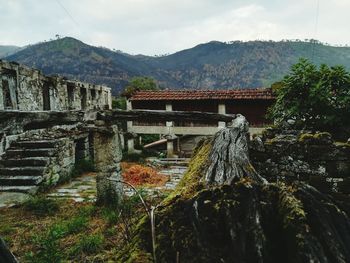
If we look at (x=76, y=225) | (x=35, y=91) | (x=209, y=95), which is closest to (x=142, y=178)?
(x=35, y=91)

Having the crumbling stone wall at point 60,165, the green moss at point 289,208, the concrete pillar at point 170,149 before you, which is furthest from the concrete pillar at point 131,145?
the green moss at point 289,208

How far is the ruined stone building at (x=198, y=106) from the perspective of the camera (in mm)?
20219

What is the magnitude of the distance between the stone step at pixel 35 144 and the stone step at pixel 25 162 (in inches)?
39.8

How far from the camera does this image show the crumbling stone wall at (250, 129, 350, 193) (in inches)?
228

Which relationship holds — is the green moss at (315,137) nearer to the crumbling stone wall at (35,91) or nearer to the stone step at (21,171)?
the crumbling stone wall at (35,91)

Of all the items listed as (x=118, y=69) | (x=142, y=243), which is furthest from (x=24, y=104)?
(x=118, y=69)

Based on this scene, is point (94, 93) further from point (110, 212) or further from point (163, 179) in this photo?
point (110, 212)

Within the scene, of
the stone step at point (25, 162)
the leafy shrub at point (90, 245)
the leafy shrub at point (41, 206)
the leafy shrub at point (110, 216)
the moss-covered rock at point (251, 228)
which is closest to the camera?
the moss-covered rock at point (251, 228)

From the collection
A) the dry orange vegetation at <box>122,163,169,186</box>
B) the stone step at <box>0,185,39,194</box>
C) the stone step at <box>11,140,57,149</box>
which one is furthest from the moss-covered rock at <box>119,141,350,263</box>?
the stone step at <box>11,140,57,149</box>

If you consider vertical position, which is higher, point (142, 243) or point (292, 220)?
point (292, 220)

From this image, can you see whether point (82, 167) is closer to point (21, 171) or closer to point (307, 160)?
point (21, 171)

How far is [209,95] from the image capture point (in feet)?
69.5

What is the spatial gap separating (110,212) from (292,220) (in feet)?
21.9

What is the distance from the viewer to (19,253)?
526 cm
